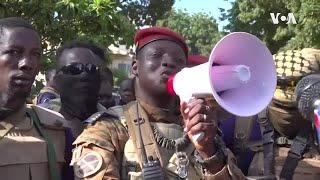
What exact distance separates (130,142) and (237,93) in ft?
1.85

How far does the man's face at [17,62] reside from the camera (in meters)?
2.81

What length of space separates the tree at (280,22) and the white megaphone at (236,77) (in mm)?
11348

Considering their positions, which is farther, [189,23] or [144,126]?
[189,23]

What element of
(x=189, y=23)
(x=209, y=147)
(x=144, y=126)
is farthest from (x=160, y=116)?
(x=189, y=23)

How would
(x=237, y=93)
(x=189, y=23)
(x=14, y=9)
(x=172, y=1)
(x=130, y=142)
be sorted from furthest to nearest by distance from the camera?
(x=189, y=23)
(x=172, y=1)
(x=14, y=9)
(x=130, y=142)
(x=237, y=93)

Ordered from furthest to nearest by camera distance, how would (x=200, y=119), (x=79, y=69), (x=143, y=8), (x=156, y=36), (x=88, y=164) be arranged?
(x=143, y=8) → (x=79, y=69) → (x=156, y=36) → (x=88, y=164) → (x=200, y=119)

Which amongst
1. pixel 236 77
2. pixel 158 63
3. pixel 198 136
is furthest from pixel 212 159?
pixel 158 63

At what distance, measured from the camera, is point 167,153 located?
9.54 ft

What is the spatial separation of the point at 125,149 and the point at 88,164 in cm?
20

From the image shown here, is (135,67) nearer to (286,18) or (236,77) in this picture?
(236,77)

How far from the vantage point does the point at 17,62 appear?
283 cm

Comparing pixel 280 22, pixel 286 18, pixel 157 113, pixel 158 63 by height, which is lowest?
pixel 280 22

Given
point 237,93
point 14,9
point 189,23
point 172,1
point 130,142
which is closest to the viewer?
point 237,93

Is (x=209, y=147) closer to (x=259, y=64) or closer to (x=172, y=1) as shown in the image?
(x=259, y=64)
